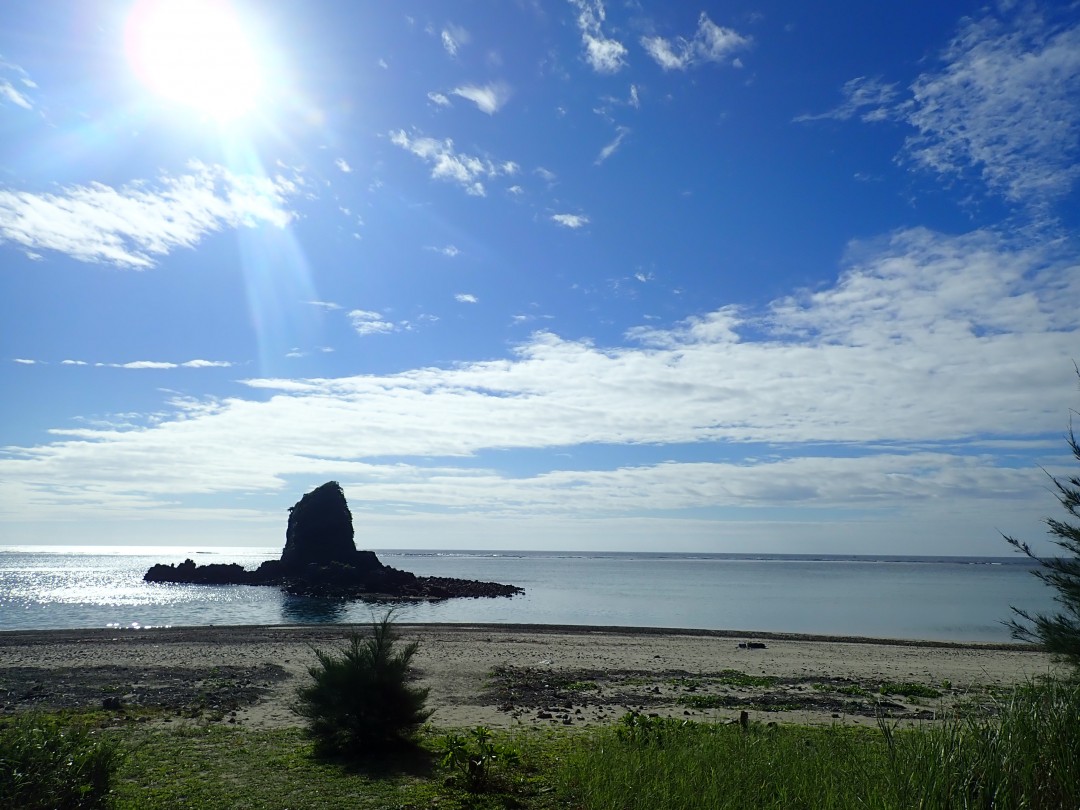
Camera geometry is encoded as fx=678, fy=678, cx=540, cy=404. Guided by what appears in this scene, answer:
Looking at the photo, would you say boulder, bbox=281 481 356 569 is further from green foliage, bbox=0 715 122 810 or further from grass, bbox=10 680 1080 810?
green foliage, bbox=0 715 122 810

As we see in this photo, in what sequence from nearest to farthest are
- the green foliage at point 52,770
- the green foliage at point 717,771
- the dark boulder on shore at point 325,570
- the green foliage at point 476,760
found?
the green foliage at point 52,770 < the green foliage at point 717,771 < the green foliage at point 476,760 < the dark boulder on shore at point 325,570

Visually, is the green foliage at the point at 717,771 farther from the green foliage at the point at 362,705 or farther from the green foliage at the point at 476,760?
the green foliage at the point at 362,705

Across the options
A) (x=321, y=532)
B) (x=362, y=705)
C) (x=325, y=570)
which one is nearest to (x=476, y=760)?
(x=362, y=705)

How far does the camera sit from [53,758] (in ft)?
27.0

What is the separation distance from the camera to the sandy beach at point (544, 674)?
60.3 feet

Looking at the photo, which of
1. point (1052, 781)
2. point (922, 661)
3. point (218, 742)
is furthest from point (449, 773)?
point (922, 661)

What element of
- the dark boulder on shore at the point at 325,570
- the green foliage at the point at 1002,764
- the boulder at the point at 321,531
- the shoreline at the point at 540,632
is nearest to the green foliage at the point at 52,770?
the green foliage at the point at 1002,764

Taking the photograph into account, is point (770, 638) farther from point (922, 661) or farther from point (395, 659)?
point (395, 659)

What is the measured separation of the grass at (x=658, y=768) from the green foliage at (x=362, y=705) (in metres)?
0.42

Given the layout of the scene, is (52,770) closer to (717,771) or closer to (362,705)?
(362,705)

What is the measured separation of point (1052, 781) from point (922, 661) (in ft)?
92.4

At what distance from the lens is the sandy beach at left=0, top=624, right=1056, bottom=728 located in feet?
60.3

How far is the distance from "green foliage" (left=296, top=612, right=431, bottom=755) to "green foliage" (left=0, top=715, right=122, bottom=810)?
4.63 m

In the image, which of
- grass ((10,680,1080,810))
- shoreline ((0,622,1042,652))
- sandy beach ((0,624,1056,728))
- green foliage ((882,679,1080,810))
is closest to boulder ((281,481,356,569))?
shoreline ((0,622,1042,652))
